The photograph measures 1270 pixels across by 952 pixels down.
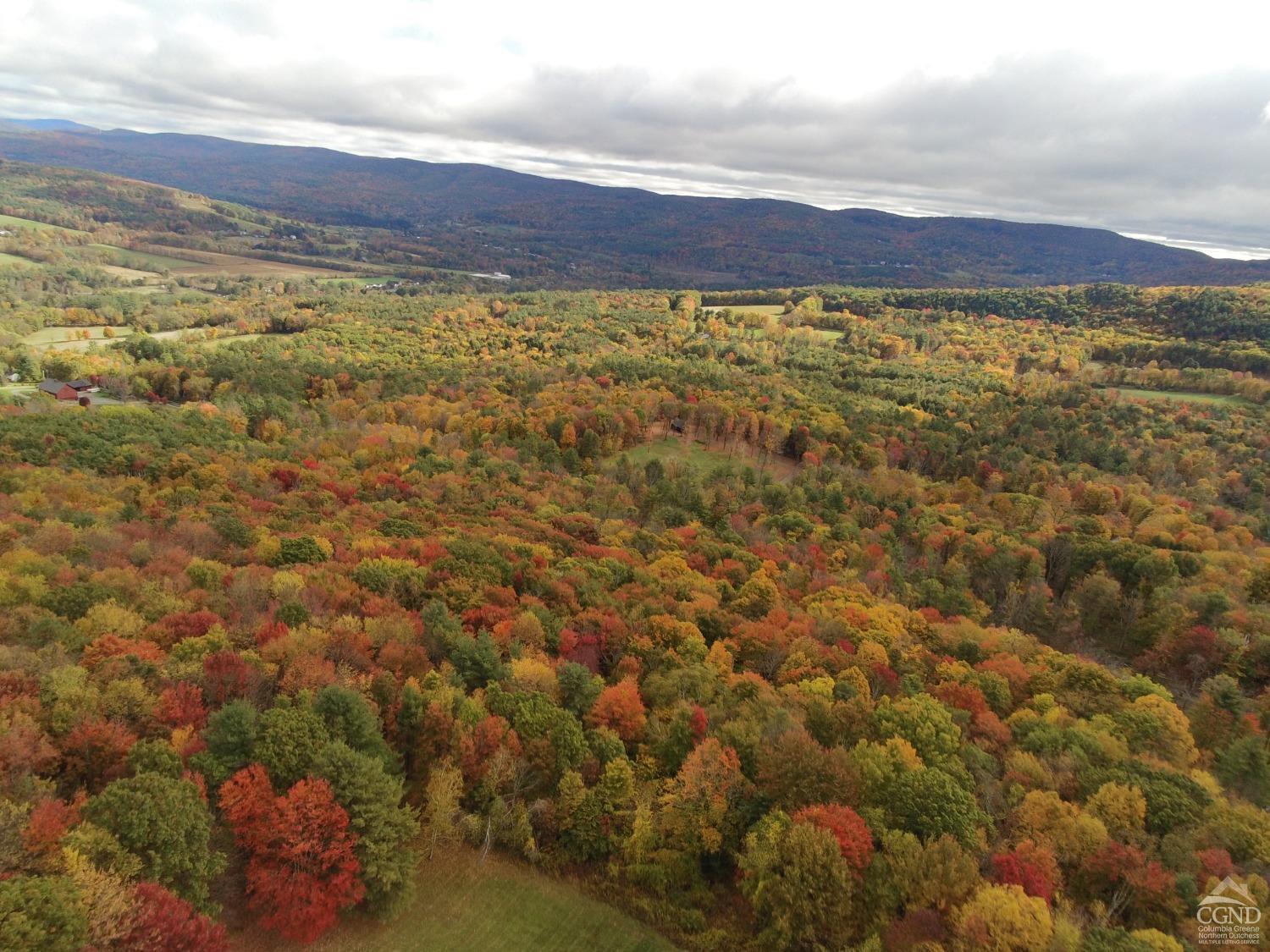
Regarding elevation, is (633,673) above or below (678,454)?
above

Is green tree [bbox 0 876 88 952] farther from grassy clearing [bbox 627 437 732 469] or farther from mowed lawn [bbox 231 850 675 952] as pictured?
grassy clearing [bbox 627 437 732 469]

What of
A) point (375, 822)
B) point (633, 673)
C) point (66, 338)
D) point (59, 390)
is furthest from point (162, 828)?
point (66, 338)

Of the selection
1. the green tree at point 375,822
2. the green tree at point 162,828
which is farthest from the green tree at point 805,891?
the green tree at point 162,828

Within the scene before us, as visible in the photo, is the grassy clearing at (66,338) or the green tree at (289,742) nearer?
the green tree at (289,742)

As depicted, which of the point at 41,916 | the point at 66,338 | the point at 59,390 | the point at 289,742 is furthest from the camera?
the point at 66,338

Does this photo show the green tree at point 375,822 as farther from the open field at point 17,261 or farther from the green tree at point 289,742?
the open field at point 17,261

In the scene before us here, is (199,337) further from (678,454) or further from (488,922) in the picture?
(488,922)
